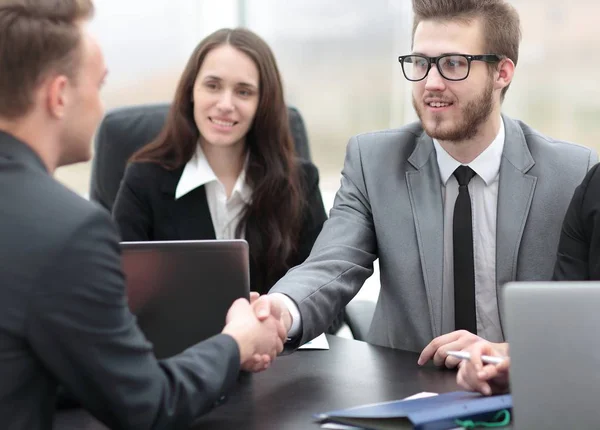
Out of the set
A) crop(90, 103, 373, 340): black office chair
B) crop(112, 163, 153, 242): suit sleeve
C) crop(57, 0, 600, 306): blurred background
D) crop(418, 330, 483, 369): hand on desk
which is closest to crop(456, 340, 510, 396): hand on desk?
crop(418, 330, 483, 369): hand on desk

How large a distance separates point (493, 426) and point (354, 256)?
850mm

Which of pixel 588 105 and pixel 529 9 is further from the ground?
pixel 529 9

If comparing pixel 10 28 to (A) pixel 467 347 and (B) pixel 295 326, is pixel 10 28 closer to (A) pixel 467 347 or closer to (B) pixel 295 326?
(B) pixel 295 326

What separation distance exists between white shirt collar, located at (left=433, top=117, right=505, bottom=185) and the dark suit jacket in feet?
4.10

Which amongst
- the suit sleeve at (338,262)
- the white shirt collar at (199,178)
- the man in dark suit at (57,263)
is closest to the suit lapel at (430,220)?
the suit sleeve at (338,262)

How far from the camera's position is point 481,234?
2.31 metres

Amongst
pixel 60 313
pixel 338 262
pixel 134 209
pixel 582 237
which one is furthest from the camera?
pixel 134 209

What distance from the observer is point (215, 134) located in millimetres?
2850

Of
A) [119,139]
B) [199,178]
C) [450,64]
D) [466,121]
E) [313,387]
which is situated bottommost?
[313,387]

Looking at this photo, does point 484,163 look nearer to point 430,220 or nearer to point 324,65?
point 430,220

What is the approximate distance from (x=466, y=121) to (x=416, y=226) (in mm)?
315

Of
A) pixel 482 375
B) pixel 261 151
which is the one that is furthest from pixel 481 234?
pixel 261 151

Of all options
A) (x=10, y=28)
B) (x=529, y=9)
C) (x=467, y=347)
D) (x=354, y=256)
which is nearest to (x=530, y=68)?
(x=529, y=9)

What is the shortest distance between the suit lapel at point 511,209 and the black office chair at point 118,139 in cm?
127
